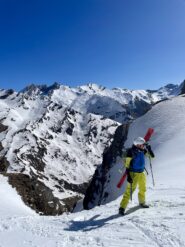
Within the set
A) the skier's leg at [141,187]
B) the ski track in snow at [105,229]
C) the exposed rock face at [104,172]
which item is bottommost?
the ski track in snow at [105,229]

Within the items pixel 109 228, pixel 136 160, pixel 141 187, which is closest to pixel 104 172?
pixel 141 187

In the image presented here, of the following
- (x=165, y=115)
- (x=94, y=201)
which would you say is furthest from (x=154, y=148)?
(x=94, y=201)

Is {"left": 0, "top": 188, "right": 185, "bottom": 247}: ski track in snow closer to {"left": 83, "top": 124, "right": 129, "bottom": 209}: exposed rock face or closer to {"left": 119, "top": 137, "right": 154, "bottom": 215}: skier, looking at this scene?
{"left": 119, "top": 137, "right": 154, "bottom": 215}: skier

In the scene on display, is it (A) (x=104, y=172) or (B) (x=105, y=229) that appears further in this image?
(A) (x=104, y=172)

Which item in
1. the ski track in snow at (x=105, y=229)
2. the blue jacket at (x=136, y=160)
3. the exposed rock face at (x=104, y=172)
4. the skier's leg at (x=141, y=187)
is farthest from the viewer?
the exposed rock face at (x=104, y=172)

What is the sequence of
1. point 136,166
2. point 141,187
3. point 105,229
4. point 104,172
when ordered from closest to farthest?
point 105,229
point 136,166
point 141,187
point 104,172

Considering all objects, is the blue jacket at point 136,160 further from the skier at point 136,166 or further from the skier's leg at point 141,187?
the skier's leg at point 141,187

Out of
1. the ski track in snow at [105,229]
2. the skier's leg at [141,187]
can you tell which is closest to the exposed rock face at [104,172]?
the skier's leg at [141,187]

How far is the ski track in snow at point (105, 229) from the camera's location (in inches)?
391

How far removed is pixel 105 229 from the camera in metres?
11.3

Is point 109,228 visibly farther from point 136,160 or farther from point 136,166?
point 136,160

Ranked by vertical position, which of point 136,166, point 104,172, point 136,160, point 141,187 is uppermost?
point 104,172

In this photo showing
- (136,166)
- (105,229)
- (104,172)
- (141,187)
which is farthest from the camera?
(104,172)

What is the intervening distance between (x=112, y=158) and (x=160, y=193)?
62293 millimetres
